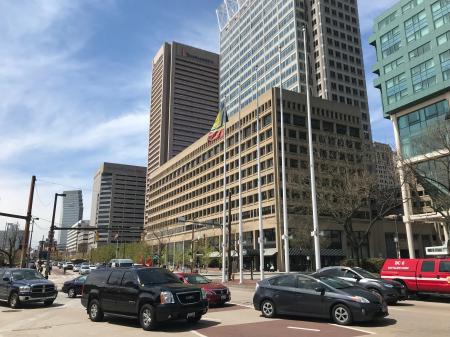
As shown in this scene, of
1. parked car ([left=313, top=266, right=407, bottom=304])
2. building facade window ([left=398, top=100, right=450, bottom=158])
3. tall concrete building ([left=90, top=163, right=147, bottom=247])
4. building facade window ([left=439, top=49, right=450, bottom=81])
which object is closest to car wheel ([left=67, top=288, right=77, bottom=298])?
parked car ([left=313, top=266, right=407, bottom=304])

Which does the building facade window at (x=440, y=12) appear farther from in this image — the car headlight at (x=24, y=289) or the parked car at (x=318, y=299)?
the car headlight at (x=24, y=289)

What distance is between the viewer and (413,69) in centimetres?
5519

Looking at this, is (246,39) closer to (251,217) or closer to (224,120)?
(251,217)

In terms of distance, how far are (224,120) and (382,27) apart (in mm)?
36598

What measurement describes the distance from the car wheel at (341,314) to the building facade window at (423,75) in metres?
48.9

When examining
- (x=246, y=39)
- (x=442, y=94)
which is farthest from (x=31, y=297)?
(x=246, y=39)

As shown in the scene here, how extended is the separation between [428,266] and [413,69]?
43.5 metres

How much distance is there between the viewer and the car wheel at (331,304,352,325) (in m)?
11.8

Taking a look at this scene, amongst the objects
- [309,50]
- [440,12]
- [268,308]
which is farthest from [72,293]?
[309,50]

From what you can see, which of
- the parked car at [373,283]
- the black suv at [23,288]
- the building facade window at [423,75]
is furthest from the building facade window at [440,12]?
the black suv at [23,288]

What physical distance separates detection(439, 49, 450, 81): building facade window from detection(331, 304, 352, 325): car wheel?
48125mm

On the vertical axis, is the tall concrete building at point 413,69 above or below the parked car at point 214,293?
above

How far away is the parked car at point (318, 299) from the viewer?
11.7m

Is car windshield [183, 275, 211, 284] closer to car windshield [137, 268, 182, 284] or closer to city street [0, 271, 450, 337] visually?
city street [0, 271, 450, 337]
